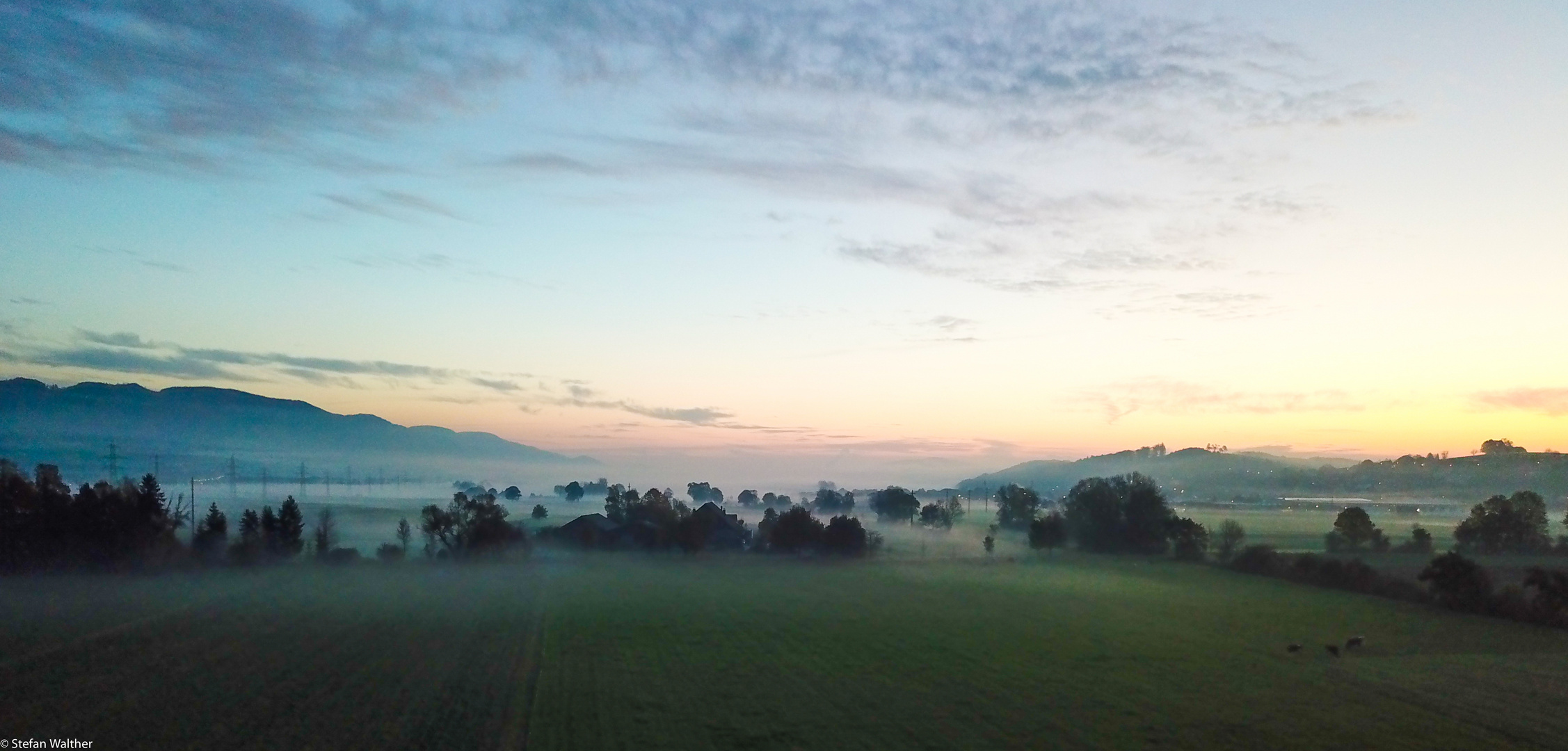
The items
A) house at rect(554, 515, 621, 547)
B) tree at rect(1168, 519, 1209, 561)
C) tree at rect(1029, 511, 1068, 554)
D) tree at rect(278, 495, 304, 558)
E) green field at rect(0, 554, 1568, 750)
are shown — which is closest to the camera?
green field at rect(0, 554, 1568, 750)

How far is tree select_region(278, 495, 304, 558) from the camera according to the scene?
3270 inches

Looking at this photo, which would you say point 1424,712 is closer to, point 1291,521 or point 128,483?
point 128,483

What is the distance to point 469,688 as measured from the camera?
102 feet

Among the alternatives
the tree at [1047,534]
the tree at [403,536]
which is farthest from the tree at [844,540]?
the tree at [403,536]

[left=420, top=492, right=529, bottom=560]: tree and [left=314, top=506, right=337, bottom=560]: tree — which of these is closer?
[left=314, top=506, right=337, bottom=560]: tree

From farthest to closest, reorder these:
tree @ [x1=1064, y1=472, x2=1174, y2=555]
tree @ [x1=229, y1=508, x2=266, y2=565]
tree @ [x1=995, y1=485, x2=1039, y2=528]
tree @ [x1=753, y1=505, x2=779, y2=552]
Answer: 1. tree @ [x1=995, y1=485, x2=1039, y2=528]
2. tree @ [x1=753, y1=505, x2=779, y2=552]
3. tree @ [x1=1064, y1=472, x2=1174, y2=555]
4. tree @ [x1=229, y1=508, x2=266, y2=565]

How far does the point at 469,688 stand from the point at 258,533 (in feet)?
209

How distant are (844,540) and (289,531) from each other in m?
55.4

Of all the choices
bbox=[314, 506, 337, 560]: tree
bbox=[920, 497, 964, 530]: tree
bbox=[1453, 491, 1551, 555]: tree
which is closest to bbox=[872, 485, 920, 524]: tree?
bbox=[920, 497, 964, 530]: tree

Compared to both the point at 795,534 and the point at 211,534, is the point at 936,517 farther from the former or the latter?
the point at 211,534

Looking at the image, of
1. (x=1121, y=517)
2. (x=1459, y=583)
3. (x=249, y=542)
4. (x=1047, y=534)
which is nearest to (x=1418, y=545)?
(x=1121, y=517)

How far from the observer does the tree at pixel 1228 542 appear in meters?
86.6

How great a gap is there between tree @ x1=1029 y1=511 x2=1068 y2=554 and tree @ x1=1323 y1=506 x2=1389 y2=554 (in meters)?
28.5

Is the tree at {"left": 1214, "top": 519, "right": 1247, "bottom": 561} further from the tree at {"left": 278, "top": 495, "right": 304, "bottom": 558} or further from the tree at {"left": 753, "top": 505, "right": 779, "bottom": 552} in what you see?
the tree at {"left": 278, "top": 495, "right": 304, "bottom": 558}
